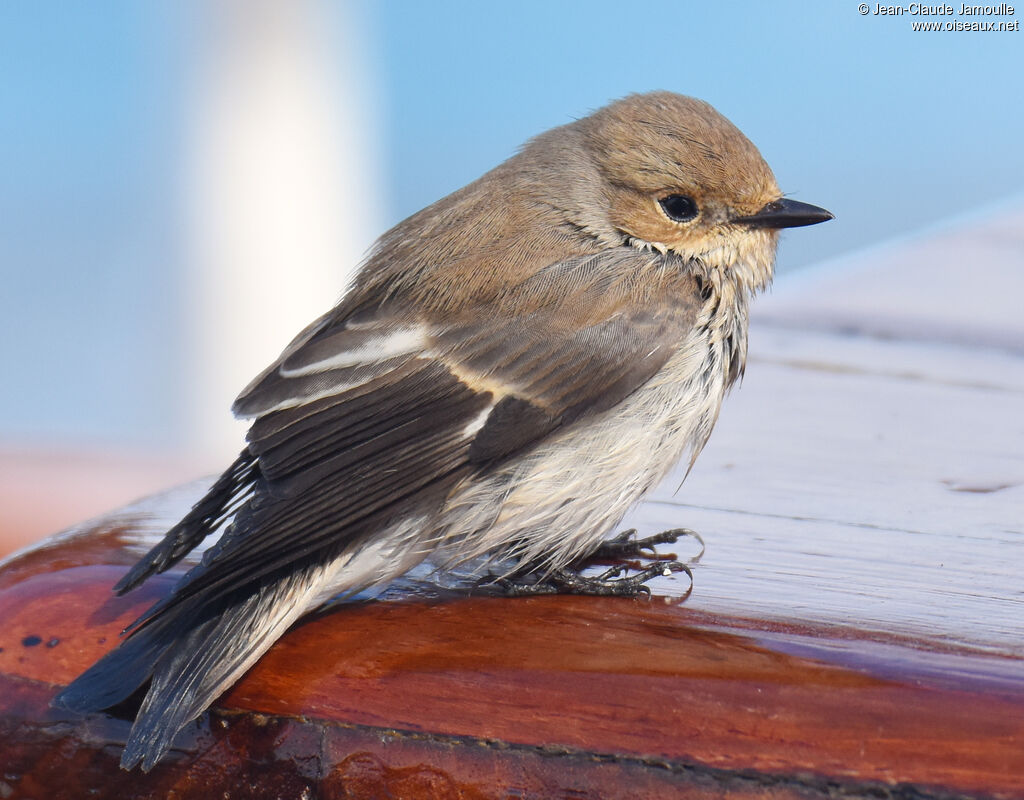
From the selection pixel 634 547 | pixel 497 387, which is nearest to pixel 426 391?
pixel 497 387

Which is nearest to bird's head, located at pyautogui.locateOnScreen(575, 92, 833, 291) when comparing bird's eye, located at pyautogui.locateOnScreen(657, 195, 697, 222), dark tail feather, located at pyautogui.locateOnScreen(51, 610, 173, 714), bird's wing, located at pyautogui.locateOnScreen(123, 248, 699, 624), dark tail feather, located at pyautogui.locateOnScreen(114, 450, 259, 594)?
bird's eye, located at pyautogui.locateOnScreen(657, 195, 697, 222)

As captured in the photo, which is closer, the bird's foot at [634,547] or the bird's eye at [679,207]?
the bird's foot at [634,547]

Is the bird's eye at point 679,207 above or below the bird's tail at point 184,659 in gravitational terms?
above

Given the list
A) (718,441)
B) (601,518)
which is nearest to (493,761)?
(601,518)

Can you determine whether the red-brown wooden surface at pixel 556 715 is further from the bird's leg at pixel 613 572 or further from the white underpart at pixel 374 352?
the white underpart at pixel 374 352

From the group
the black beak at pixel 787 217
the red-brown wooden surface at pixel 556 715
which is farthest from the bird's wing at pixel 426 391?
the red-brown wooden surface at pixel 556 715

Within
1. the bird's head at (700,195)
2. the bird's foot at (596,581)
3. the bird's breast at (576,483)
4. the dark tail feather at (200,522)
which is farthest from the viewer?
the bird's head at (700,195)

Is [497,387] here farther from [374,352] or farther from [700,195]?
[700,195]

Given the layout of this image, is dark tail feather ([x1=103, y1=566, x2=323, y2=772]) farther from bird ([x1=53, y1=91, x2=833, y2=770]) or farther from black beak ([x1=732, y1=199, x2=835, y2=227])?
black beak ([x1=732, y1=199, x2=835, y2=227])
